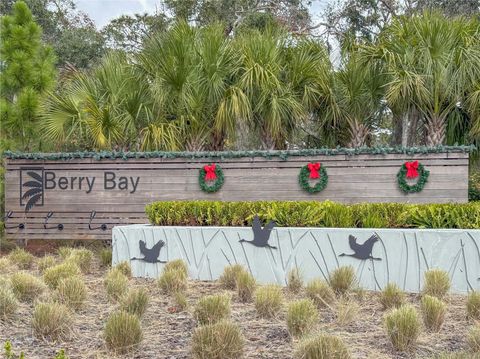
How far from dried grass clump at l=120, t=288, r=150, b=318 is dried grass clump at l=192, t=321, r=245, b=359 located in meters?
1.33

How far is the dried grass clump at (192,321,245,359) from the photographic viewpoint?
14.6 feet

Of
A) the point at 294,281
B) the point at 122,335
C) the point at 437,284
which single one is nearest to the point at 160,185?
the point at 294,281

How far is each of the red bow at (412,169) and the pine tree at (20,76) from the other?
7.67 metres

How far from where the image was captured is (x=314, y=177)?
1110cm

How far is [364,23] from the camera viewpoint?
22.5 m

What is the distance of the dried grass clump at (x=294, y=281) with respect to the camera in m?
7.44

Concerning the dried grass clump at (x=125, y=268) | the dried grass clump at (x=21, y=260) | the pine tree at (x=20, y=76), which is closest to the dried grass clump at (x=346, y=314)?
the dried grass clump at (x=125, y=268)

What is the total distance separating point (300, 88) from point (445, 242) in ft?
19.4

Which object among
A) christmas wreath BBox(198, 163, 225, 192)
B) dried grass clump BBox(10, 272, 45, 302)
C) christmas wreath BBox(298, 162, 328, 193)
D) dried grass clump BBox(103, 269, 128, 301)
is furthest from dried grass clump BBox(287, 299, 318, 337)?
christmas wreath BBox(198, 163, 225, 192)

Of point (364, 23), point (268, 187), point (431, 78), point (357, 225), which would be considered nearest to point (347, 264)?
point (357, 225)

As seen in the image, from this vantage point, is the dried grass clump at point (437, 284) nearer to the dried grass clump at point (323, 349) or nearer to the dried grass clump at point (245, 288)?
the dried grass clump at point (245, 288)

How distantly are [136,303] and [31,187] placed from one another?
275 inches

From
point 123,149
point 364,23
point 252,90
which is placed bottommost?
point 123,149

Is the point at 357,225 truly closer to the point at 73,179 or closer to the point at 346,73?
the point at 346,73
